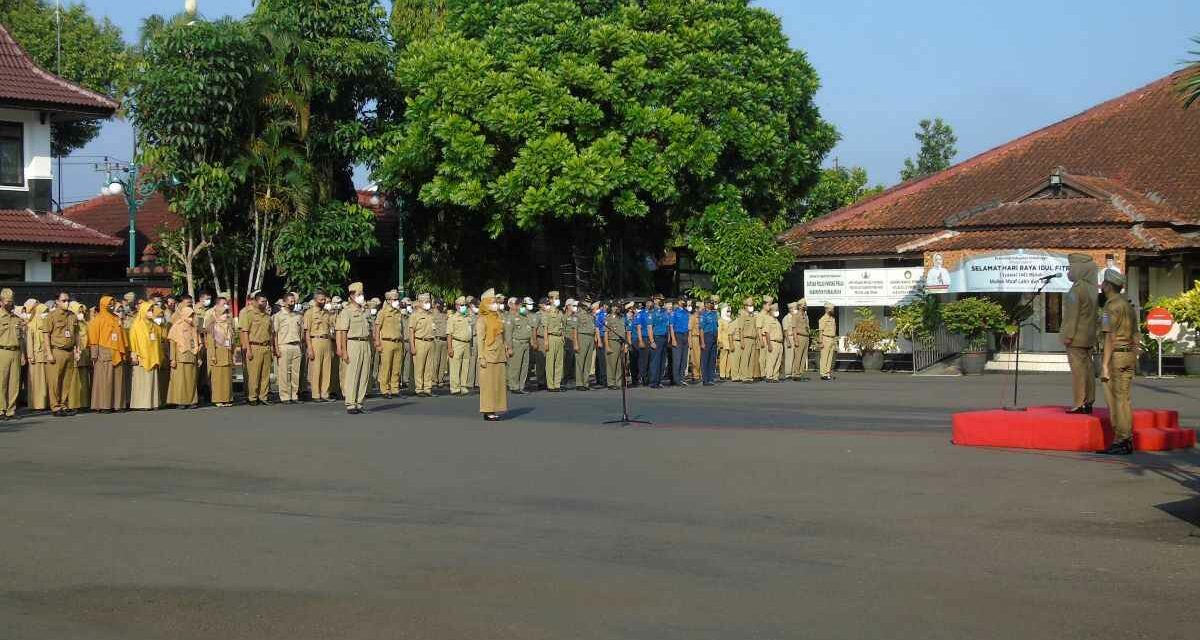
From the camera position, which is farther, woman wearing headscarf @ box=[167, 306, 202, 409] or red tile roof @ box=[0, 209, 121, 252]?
red tile roof @ box=[0, 209, 121, 252]

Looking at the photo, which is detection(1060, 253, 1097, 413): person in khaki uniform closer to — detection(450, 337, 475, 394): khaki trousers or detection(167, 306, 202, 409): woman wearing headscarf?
detection(450, 337, 475, 394): khaki trousers

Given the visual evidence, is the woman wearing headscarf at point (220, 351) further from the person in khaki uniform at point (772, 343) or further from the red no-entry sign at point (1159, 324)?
the red no-entry sign at point (1159, 324)

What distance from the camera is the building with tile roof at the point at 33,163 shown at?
102 ft

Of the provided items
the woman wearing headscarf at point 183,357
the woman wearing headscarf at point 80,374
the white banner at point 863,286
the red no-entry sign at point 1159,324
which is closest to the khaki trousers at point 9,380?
the woman wearing headscarf at point 80,374

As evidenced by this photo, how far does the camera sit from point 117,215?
4919cm

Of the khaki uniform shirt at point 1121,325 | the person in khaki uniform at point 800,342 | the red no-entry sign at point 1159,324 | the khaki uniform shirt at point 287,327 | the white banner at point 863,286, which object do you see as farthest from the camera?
the white banner at point 863,286

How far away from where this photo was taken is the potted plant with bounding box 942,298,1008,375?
3253 cm

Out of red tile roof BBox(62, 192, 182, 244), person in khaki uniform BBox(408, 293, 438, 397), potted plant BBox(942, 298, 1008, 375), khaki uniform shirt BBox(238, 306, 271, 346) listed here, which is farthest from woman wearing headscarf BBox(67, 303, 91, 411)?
red tile roof BBox(62, 192, 182, 244)

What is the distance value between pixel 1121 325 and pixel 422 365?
14.6 m

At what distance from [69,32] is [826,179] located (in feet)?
90.5

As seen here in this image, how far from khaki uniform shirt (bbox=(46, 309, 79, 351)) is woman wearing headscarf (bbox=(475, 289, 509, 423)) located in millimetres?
7102

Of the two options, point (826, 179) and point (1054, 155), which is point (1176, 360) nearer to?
point (1054, 155)

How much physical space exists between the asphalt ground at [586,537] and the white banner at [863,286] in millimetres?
18274

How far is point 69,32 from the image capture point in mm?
49188
